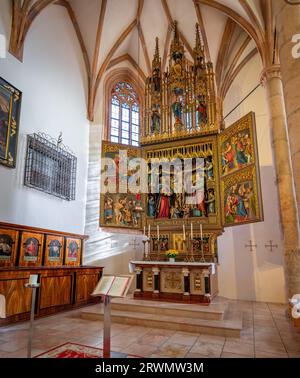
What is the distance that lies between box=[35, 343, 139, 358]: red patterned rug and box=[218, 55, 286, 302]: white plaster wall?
7438 mm

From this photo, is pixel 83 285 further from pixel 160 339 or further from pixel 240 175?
pixel 240 175

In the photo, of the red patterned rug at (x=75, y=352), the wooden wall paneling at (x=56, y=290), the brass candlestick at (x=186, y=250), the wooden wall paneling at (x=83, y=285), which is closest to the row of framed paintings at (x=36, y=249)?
the wooden wall paneling at (x=56, y=290)

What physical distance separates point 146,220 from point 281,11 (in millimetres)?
7428

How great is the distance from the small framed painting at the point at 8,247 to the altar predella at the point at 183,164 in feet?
8.92

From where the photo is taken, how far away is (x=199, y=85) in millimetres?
10133

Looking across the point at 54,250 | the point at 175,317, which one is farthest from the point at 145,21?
the point at 175,317

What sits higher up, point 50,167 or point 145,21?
point 145,21

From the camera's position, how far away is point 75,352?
466 cm

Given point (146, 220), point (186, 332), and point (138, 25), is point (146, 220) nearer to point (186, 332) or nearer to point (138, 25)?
point (186, 332)

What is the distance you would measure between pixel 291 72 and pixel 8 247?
24.6ft

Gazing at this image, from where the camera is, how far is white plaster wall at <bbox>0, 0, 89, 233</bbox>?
8.36m

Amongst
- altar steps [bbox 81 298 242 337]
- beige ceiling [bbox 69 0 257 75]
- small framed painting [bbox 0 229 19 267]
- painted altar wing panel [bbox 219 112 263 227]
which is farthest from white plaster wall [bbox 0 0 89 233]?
painted altar wing panel [bbox 219 112 263 227]

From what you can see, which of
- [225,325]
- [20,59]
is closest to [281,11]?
[225,325]
